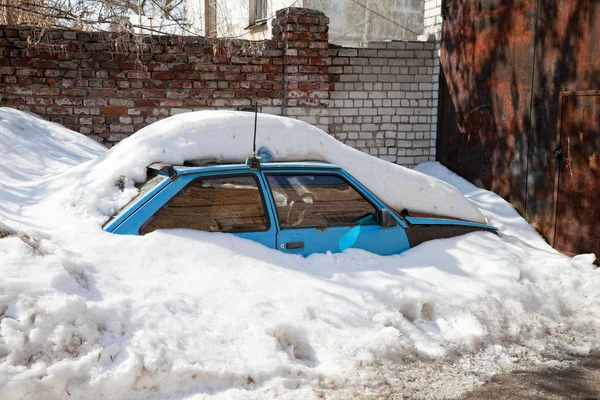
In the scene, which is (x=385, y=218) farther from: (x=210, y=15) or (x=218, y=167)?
(x=210, y=15)

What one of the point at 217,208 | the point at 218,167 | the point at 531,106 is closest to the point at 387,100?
the point at 531,106

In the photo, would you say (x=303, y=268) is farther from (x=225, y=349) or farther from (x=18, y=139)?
(x=18, y=139)

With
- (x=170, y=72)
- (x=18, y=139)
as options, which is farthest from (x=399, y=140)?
(x=18, y=139)

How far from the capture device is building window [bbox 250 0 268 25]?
12961 mm

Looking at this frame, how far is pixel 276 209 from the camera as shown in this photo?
455 cm

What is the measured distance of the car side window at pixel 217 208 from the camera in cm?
433

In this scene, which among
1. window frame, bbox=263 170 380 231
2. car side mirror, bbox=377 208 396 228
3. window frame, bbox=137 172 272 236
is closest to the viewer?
window frame, bbox=137 172 272 236

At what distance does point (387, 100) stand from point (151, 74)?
332 centimetres

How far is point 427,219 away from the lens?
→ 5121mm

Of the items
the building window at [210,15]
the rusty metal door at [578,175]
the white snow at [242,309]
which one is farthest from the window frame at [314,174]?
the building window at [210,15]

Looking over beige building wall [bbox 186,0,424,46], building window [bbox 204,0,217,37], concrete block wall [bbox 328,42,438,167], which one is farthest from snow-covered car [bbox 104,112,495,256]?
building window [bbox 204,0,217,37]

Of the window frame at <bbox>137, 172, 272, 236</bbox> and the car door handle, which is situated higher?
the window frame at <bbox>137, 172, 272, 236</bbox>

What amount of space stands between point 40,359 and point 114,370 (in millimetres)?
372

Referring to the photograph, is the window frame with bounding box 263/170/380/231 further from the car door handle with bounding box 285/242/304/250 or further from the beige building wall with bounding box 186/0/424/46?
the beige building wall with bounding box 186/0/424/46
